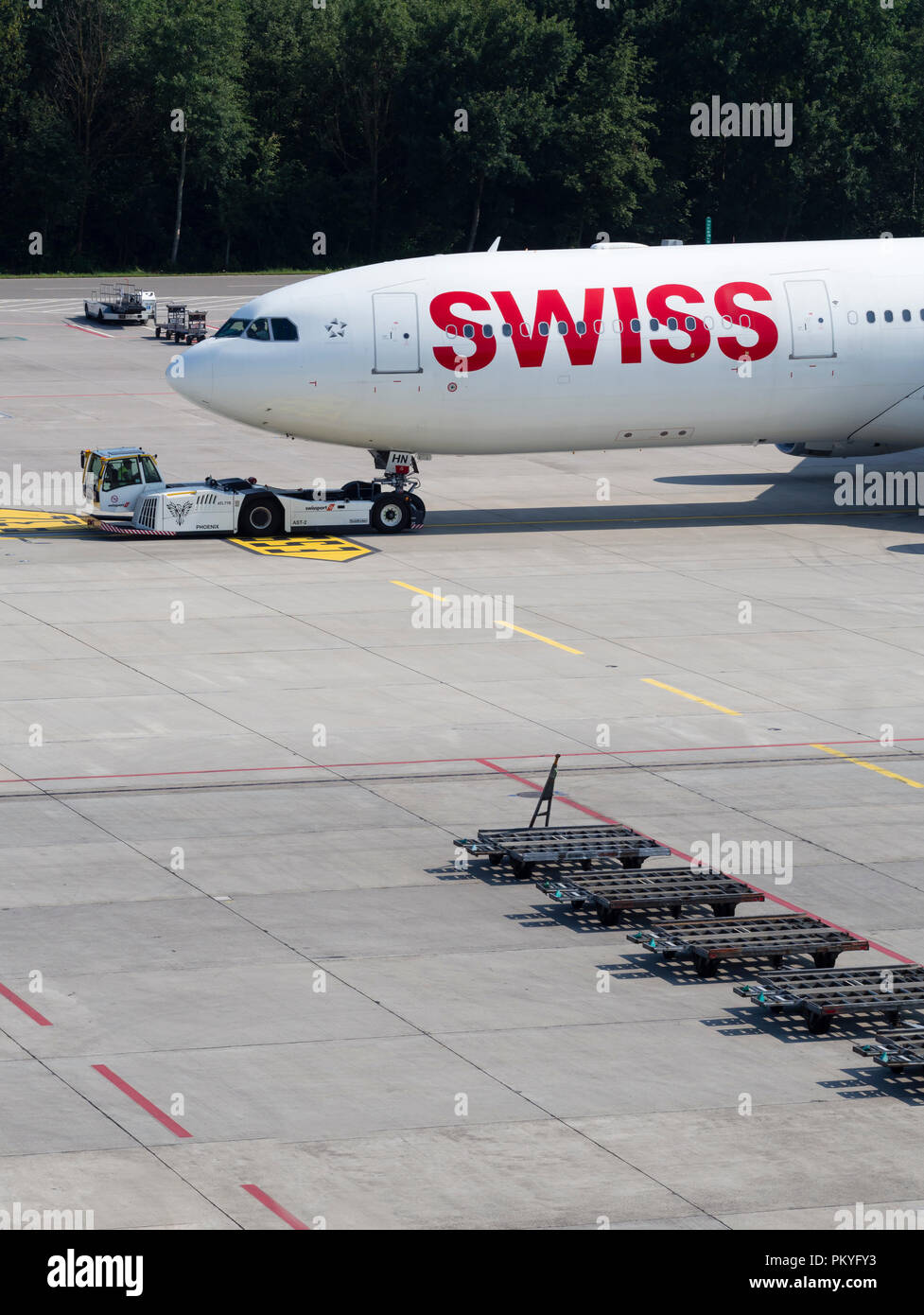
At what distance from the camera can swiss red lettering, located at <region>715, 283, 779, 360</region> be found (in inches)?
1984

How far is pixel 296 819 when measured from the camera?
96.2 ft

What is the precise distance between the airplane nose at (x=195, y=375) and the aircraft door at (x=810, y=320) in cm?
1471

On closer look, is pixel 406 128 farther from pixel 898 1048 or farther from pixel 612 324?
pixel 898 1048

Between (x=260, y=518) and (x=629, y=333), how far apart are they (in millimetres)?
10158

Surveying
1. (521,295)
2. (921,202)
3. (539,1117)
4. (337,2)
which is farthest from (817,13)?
(539,1117)

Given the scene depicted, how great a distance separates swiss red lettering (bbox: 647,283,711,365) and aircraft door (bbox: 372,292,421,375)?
599 centimetres

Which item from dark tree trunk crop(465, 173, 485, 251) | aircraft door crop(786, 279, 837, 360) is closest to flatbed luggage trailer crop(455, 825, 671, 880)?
aircraft door crop(786, 279, 837, 360)

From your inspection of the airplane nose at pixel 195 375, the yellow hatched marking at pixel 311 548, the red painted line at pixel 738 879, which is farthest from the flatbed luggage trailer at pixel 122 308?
the red painted line at pixel 738 879

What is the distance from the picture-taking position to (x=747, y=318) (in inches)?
1993

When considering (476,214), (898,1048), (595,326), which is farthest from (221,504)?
(476,214)

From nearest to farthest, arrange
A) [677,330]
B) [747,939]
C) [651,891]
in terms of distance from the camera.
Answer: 1. [747,939]
2. [651,891]
3. [677,330]

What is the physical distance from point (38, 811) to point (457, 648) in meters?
12.2

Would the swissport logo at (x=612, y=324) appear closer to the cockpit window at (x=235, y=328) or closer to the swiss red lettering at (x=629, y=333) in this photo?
the swiss red lettering at (x=629, y=333)
